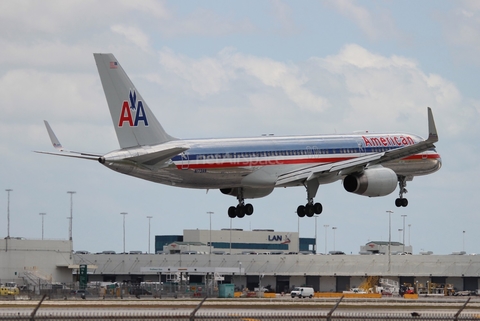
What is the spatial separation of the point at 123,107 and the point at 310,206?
1803 centimetres

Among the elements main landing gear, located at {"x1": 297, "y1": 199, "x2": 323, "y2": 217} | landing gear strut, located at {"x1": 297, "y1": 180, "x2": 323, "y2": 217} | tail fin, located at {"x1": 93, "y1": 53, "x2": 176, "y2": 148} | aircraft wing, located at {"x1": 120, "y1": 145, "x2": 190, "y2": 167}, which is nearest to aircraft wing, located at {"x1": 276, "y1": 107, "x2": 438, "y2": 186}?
landing gear strut, located at {"x1": 297, "y1": 180, "x2": 323, "y2": 217}

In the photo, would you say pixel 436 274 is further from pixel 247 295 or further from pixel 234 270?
pixel 247 295

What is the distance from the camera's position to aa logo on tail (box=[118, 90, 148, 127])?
73.2 m

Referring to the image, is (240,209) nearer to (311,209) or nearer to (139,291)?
(311,209)

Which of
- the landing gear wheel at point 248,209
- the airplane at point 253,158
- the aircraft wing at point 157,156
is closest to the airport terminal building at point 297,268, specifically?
the landing gear wheel at point 248,209

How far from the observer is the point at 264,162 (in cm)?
7906

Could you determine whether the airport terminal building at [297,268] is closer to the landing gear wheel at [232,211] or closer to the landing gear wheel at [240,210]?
the landing gear wheel at [232,211]

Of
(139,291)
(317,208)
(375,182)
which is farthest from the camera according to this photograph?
(139,291)

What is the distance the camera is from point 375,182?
81.1 metres

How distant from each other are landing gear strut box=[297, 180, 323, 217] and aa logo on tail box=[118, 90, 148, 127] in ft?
51.2

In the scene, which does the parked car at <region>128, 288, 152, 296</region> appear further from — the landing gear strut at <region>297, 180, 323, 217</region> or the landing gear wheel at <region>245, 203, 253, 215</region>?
the landing gear strut at <region>297, 180, 323, 217</region>

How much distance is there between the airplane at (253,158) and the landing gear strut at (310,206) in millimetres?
79

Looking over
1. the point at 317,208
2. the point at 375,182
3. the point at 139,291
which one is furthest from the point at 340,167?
the point at 139,291

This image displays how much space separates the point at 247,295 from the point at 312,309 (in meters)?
43.3
